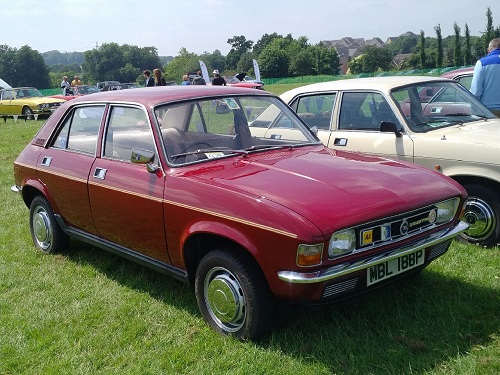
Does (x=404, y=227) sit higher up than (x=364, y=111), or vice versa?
(x=364, y=111)

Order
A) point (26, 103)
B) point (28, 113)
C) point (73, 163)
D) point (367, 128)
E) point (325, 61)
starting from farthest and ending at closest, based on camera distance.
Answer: point (325, 61)
point (26, 103)
point (28, 113)
point (367, 128)
point (73, 163)

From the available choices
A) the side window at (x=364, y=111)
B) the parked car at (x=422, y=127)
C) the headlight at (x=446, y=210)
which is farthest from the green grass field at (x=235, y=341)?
the side window at (x=364, y=111)

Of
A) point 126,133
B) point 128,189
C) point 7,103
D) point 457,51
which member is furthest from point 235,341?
point 457,51

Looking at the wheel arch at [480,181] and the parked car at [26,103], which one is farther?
the parked car at [26,103]

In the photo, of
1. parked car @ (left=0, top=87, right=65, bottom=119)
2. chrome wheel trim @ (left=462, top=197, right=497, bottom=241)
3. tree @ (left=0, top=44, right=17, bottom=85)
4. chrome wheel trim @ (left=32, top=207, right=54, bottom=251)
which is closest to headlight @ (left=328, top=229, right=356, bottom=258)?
chrome wheel trim @ (left=462, top=197, right=497, bottom=241)

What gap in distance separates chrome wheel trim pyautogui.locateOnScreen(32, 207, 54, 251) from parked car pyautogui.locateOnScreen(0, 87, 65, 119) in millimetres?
16429

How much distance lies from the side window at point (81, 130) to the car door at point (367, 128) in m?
2.61

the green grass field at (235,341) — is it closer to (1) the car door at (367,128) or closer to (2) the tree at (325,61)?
(1) the car door at (367,128)

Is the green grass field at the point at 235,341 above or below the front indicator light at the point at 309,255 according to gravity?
below

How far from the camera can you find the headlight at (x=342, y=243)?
10.6 feet

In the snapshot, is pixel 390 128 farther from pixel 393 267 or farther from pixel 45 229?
pixel 45 229

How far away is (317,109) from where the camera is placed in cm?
667

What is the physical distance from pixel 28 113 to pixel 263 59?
77.9 meters

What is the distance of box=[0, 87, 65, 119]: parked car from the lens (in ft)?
70.9
